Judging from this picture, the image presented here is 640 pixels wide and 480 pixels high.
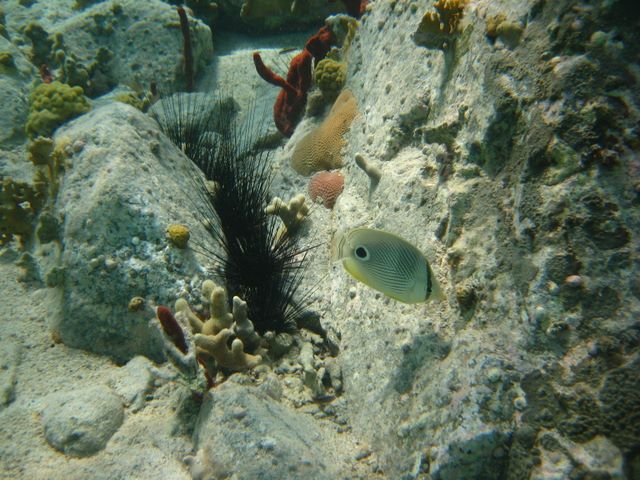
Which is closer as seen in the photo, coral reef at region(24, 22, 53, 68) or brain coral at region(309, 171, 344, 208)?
brain coral at region(309, 171, 344, 208)

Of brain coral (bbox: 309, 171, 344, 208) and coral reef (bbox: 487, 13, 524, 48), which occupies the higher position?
coral reef (bbox: 487, 13, 524, 48)

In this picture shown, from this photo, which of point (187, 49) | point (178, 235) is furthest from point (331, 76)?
point (187, 49)

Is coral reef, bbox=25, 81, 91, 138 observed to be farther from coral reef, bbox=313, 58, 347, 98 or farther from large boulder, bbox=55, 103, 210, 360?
coral reef, bbox=313, 58, 347, 98

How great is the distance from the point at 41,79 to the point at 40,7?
3.53m

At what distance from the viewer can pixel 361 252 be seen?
1845mm

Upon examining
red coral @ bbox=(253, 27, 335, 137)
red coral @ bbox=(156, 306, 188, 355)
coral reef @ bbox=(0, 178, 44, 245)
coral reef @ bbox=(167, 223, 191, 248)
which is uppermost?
red coral @ bbox=(253, 27, 335, 137)

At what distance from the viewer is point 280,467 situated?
1.96m

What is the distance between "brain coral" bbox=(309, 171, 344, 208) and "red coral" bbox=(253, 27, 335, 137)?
1.71 m

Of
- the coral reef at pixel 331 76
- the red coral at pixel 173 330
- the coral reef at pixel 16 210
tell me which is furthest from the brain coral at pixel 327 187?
the coral reef at pixel 16 210

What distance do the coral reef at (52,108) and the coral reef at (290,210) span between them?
2583 mm

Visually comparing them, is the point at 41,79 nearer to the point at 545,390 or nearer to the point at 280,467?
the point at 280,467

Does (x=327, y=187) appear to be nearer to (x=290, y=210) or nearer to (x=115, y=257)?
(x=290, y=210)

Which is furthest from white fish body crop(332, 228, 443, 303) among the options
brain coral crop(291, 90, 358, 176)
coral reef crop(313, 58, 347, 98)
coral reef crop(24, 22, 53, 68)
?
coral reef crop(24, 22, 53, 68)

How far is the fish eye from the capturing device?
72.1 inches
